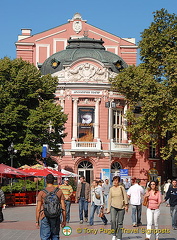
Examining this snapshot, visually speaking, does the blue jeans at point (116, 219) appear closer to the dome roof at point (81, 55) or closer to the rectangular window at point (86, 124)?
the rectangular window at point (86, 124)

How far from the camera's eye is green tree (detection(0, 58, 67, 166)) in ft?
134

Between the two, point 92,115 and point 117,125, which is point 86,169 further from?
point 117,125

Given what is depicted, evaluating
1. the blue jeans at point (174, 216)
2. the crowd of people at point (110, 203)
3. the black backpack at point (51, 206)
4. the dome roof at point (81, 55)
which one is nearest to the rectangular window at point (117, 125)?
the dome roof at point (81, 55)

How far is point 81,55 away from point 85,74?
2.20 meters

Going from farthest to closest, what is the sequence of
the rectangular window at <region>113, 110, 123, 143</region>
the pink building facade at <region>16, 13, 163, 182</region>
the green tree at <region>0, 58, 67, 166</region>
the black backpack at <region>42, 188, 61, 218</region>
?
1. the rectangular window at <region>113, 110, 123, 143</region>
2. the pink building facade at <region>16, 13, 163, 182</region>
3. the green tree at <region>0, 58, 67, 166</region>
4. the black backpack at <region>42, 188, 61, 218</region>

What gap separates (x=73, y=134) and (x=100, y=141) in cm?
272

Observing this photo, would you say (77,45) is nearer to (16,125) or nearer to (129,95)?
(129,95)

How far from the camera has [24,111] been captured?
42.6m

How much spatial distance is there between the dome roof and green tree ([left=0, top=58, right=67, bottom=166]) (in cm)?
1275

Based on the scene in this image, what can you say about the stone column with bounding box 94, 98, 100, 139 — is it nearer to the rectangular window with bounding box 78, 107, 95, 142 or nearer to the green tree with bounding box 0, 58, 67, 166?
the rectangular window with bounding box 78, 107, 95, 142

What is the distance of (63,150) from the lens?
55.4 m

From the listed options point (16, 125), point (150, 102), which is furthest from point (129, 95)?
point (16, 125)

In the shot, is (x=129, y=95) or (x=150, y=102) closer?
(x=150, y=102)

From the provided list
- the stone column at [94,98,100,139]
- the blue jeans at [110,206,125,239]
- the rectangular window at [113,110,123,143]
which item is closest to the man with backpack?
the blue jeans at [110,206,125,239]
